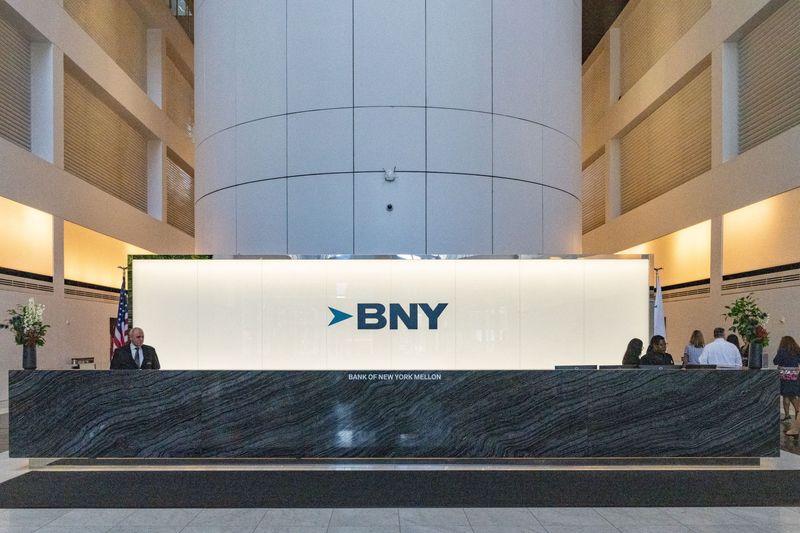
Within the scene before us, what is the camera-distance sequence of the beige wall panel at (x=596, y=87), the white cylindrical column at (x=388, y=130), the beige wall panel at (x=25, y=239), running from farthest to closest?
the beige wall panel at (x=596, y=87), the beige wall panel at (x=25, y=239), the white cylindrical column at (x=388, y=130)

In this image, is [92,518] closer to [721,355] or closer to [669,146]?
[721,355]

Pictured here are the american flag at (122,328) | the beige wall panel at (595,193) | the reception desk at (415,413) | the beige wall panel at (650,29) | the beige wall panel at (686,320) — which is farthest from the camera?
the beige wall panel at (595,193)

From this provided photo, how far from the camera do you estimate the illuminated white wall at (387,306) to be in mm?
12688

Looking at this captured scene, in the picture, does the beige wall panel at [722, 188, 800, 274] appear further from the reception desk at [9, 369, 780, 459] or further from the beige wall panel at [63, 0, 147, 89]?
the beige wall panel at [63, 0, 147, 89]

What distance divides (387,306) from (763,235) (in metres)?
10.8

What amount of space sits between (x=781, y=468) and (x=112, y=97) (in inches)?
910

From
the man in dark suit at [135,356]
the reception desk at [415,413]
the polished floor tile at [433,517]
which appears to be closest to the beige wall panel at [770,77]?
the reception desk at [415,413]

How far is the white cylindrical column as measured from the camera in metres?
14.4

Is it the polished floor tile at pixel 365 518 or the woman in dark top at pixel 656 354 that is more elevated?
the woman in dark top at pixel 656 354

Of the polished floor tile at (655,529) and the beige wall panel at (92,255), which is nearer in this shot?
the polished floor tile at (655,529)

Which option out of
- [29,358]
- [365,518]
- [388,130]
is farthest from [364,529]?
[388,130]

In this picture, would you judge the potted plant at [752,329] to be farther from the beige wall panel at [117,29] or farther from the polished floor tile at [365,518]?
the beige wall panel at [117,29]

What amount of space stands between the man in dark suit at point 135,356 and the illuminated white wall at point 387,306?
9.04ft

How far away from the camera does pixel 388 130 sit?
14391mm
